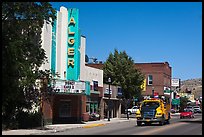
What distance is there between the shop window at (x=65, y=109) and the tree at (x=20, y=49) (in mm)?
9841

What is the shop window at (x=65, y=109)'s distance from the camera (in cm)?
4147

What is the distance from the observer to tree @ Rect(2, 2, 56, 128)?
28.2 meters

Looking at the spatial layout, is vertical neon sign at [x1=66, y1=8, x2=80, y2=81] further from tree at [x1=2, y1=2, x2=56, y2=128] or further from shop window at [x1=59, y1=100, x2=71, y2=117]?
tree at [x1=2, y1=2, x2=56, y2=128]

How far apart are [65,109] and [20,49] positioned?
14916mm

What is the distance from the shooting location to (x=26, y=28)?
30.2m

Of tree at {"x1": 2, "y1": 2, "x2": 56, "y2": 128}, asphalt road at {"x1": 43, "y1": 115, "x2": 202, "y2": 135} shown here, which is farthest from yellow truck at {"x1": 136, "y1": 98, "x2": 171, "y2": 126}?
tree at {"x1": 2, "y1": 2, "x2": 56, "y2": 128}

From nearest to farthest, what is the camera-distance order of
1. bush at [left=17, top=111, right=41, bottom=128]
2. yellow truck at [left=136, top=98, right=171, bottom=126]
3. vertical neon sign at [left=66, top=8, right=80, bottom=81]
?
bush at [left=17, top=111, right=41, bottom=128] < yellow truck at [left=136, top=98, right=171, bottom=126] < vertical neon sign at [left=66, top=8, right=80, bottom=81]

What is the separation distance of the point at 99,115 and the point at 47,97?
660 inches

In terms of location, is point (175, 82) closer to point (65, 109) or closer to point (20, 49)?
point (65, 109)

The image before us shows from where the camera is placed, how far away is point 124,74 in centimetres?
6238

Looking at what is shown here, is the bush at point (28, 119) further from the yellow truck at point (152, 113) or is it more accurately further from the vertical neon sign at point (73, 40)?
the yellow truck at point (152, 113)

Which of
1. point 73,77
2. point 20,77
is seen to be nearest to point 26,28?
point 20,77

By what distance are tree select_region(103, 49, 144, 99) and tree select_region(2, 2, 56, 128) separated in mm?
30417

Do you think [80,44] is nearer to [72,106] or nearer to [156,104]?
[72,106]
